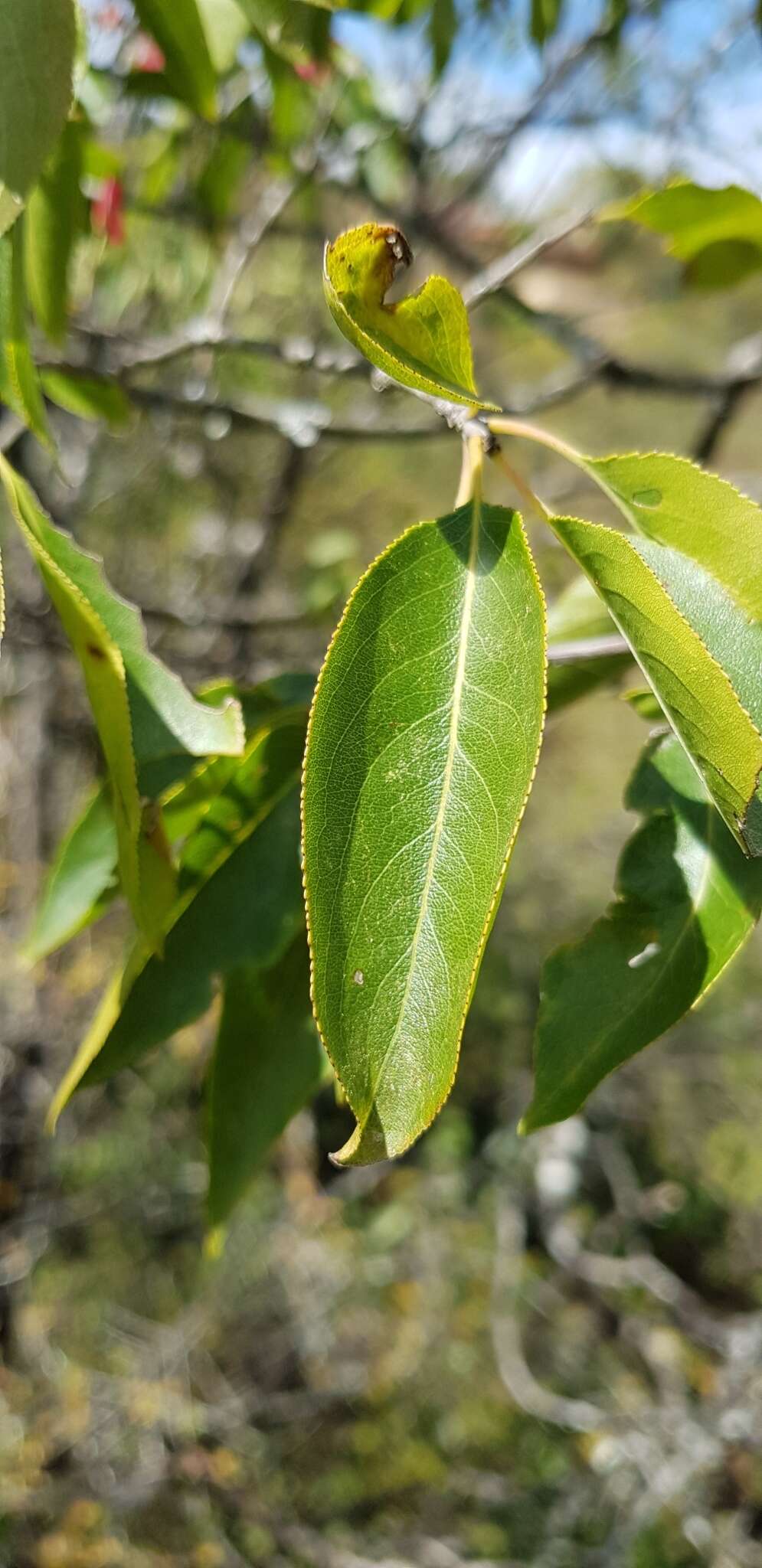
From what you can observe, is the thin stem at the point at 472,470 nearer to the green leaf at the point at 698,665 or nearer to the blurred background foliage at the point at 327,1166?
the green leaf at the point at 698,665

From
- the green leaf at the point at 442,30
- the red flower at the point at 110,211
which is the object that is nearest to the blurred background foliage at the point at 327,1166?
the red flower at the point at 110,211

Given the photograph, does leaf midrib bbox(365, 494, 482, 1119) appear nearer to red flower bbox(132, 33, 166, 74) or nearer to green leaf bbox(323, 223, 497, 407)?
green leaf bbox(323, 223, 497, 407)

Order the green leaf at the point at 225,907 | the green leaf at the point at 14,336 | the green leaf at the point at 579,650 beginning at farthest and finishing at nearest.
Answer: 1. the green leaf at the point at 579,650
2. the green leaf at the point at 225,907
3. the green leaf at the point at 14,336

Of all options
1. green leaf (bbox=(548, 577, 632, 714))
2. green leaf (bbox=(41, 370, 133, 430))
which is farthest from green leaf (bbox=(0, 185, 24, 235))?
green leaf (bbox=(41, 370, 133, 430))

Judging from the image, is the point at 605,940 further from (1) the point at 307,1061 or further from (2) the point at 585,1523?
(2) the point at 585,1523

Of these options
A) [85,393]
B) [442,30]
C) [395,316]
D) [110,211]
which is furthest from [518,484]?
[110,211]

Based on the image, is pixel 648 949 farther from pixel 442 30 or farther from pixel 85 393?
pixel 442 30
